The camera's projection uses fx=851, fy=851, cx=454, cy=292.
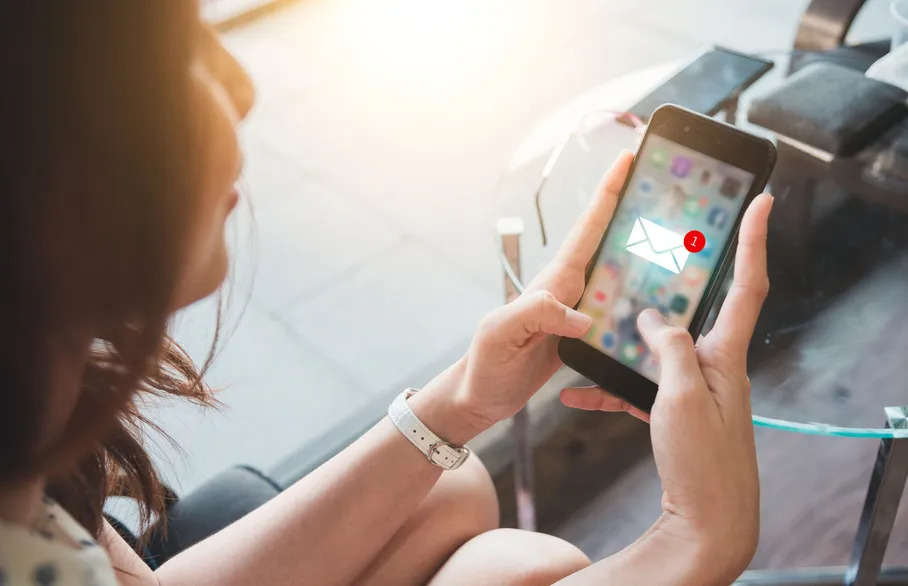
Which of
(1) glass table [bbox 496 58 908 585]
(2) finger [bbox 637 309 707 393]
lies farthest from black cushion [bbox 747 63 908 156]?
(2) finger [bbox 637 309 707 393]

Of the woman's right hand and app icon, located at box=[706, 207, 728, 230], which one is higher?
app icon, located at box=[706, 207, 728, 230]

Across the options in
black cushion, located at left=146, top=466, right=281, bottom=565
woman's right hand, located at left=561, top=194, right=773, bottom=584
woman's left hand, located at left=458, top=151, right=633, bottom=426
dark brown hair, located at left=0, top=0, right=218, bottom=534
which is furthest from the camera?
black cushion, located at left=146, top=466, right=281, bottom=565

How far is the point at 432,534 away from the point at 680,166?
0.43 meters

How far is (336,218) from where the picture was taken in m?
1.85

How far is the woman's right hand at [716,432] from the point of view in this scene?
0.63 meters

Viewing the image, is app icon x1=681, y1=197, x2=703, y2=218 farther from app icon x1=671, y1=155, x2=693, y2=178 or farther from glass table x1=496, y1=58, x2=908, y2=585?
glass table x1=496, y1=58, x2=908, y2=585

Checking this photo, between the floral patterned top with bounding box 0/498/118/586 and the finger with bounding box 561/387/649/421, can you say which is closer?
the floral patterned top with bounding box 0/498/118/586

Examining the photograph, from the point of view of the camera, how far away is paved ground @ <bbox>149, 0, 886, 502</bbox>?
4.99ft

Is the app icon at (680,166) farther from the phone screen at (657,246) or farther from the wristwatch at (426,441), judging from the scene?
the wristwatch at (426,441)

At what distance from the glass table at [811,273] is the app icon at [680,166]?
0.27 meters

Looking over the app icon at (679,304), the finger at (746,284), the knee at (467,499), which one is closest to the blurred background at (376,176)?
the knee at (467,499)

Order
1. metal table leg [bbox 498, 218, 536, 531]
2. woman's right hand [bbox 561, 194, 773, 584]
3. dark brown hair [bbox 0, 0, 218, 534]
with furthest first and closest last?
1. metal table leg [bbox 498, 218, 536, 531]
2. woman's right hand [bbox 561, 194, 773, 584]
3. dark brown hair [bbox 0, 0, 218, 534]

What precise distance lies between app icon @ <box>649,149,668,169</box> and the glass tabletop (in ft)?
0.91

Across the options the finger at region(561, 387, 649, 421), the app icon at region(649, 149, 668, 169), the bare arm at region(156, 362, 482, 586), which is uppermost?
the app icon at region(649, 149, 668, 169)
